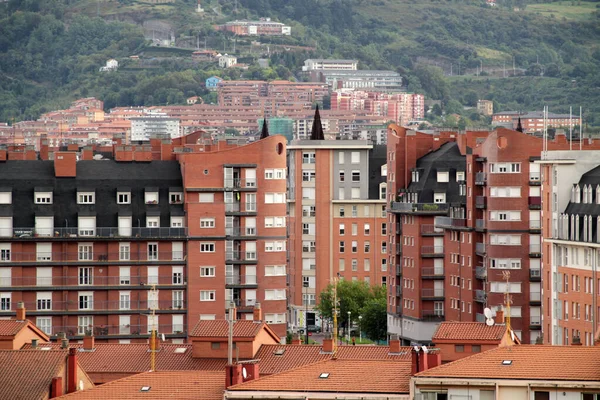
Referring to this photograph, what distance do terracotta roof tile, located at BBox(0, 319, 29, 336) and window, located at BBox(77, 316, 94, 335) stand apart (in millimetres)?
29912

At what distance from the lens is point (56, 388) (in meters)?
47.2

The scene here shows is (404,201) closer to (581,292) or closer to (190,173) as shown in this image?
(190,173)

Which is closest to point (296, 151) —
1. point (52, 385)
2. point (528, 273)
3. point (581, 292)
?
point (528, 273)

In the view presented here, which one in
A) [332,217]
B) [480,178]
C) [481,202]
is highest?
[480,178]

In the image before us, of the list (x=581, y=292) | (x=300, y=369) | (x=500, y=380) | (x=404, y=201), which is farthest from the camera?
(x=404, y=201)

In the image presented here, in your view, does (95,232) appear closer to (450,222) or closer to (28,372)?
(450,222)

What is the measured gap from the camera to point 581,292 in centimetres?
8100

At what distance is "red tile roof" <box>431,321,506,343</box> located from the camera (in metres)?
53.7

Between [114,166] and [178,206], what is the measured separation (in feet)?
14.1

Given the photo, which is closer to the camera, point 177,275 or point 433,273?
point 177,275

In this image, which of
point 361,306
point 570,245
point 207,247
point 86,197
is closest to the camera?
point 570,245

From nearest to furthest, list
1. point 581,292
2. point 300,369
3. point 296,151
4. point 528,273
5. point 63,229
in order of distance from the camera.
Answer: point 300,369 < point 581,292 < point 63,229 < point 528,273 < point 296,151

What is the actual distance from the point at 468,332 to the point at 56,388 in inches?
450

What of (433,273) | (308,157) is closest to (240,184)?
(433,273)
